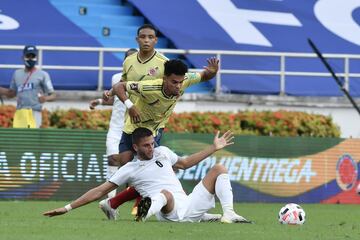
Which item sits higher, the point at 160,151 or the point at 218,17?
the point at 218,17

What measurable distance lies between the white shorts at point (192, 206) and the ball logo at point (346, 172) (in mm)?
8986

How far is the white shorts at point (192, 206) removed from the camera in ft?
44.8

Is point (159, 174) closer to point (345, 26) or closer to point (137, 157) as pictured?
point (137, 157)

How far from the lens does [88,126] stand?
75.1 feet

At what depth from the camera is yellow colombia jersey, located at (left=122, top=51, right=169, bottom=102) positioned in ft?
49.8

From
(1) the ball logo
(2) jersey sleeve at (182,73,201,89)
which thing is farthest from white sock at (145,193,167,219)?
(1) the ball logo

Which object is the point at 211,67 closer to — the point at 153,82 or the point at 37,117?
the point at 153,82

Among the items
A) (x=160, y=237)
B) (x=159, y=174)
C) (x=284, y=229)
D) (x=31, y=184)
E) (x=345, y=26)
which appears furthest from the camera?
(x=345, y=26)

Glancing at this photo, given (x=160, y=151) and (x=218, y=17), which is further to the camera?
(x=218, y=17)

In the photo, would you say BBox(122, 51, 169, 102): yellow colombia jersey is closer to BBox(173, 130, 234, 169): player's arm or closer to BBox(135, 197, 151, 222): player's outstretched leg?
BBox(173, 130, 234, 169): player's arm

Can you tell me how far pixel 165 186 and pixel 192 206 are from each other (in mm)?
432

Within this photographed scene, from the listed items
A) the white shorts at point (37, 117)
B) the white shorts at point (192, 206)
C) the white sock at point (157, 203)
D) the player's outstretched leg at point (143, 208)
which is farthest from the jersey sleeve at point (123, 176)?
the white shorts at point (37, 117)

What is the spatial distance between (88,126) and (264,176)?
3.68 m

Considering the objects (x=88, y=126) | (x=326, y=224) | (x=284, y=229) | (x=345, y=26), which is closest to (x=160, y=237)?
(x=284, y=229)
